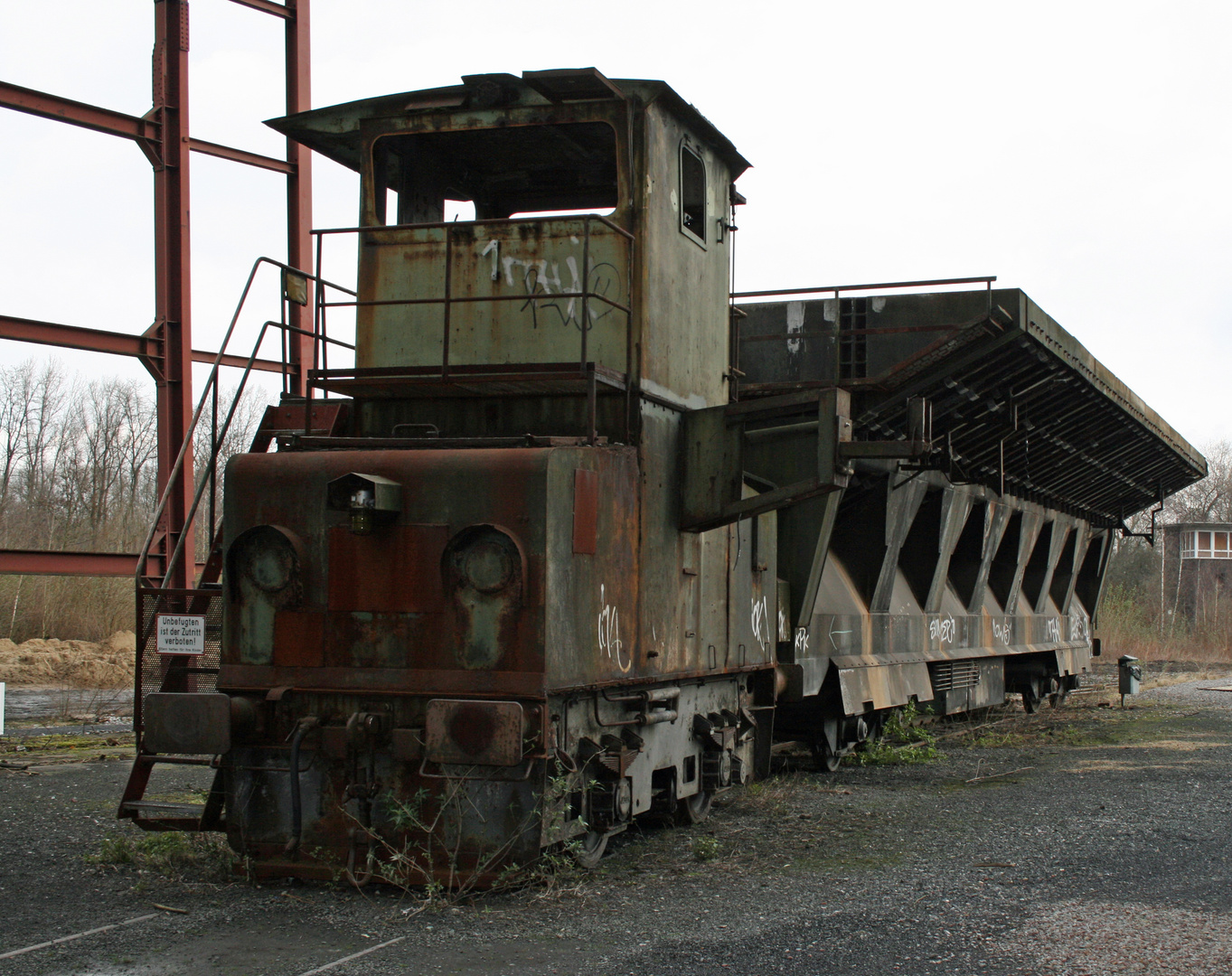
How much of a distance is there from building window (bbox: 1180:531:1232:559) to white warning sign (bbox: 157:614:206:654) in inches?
2238

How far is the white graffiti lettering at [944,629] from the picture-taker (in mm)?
14250

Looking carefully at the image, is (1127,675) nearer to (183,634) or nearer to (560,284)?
(560,284)

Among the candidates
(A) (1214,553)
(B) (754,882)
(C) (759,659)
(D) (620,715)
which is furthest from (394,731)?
(A) (1214,553)

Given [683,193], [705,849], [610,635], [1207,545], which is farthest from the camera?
[1207,545]

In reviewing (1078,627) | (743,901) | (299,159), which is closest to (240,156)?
(299,159)

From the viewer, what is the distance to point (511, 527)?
610 centimetres

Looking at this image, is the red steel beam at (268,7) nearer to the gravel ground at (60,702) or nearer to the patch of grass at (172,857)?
the gravel ground at (60,702)

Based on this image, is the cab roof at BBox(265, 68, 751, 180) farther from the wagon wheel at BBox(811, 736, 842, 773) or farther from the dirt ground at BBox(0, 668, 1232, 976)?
the wagon wheel at BBox(811, 736, 842, 773)

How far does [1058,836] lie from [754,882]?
8.19 feet

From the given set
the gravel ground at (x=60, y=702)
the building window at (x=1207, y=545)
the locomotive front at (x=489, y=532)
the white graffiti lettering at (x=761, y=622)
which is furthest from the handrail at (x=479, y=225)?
the building window at (x=1207, y=545)

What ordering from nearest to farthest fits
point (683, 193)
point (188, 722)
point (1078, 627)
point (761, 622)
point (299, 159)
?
point (188, 722) → point (683, 193) → point (761, 622) → point (299, 159) → point (1078, 627)

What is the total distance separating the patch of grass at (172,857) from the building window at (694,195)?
4561 mm

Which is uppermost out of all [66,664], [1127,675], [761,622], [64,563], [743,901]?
[64,563]

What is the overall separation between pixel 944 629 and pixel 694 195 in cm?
802
